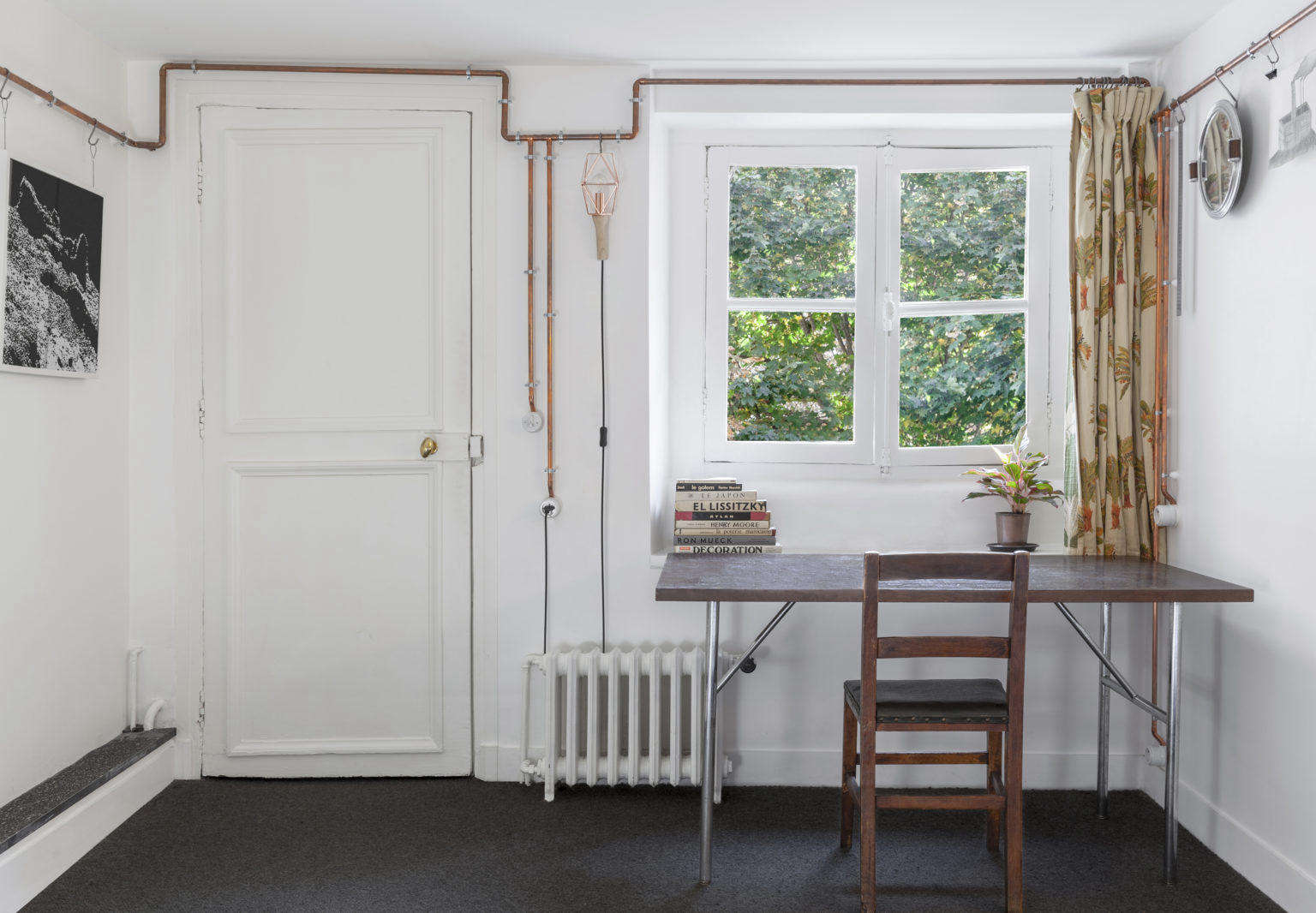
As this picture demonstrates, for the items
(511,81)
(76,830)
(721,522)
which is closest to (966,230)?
(721,522)

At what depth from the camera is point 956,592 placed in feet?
7.13

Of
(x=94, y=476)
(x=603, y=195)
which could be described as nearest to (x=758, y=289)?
(x=603, y=195)

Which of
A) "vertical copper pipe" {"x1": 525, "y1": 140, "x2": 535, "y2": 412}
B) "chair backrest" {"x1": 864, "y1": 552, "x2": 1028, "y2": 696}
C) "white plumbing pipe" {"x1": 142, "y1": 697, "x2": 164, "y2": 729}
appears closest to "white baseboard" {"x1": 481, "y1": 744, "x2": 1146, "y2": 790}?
"chair backrest" {"x1": 864, "y1": 552, "x2": 1028, "y2": 696}

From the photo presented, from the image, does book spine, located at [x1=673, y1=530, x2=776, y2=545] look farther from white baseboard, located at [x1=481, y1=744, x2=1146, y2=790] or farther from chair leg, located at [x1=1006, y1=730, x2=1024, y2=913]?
chair leg, located at [x1=1006, y1=730, x2=1024, y2=913]

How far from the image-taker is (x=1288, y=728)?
84.4 inches

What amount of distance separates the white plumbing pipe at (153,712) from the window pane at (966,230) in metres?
2.87

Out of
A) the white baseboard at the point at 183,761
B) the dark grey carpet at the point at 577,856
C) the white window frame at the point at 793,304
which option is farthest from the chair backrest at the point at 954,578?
the white baseboard at the point at 183,761

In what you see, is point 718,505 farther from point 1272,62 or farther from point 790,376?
point 1272,62

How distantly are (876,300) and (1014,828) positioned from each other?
175 centimetres

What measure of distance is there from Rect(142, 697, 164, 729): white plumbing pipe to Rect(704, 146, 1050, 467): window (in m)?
1.99

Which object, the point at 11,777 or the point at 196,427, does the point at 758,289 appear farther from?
the point at 11,777

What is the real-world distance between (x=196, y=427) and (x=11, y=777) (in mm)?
1077

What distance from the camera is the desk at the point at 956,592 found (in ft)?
6.98

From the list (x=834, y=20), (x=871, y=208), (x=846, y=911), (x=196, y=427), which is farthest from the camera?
(x=871, y=208)
